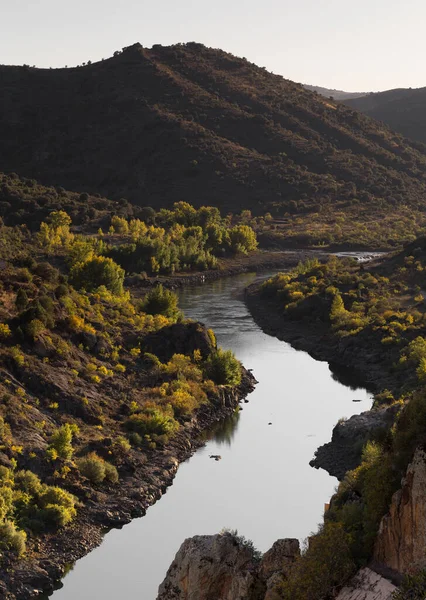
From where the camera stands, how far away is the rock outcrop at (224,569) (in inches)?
1140

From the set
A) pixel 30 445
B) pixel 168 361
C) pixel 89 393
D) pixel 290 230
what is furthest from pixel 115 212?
pixel 30 445

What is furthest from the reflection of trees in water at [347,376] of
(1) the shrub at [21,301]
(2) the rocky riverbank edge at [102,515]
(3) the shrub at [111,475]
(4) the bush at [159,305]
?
(3) the shrub at [111,475]

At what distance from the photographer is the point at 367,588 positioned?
25.9 metres

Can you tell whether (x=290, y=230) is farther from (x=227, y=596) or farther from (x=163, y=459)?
(x=227, y=596)

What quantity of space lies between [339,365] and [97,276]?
26056 millimetres

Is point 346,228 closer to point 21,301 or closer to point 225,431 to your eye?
point 225,431

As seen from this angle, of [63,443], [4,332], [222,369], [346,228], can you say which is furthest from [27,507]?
[346,228]

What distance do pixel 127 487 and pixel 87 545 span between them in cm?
648

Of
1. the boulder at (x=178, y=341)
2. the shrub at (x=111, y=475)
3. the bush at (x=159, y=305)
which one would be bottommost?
the shrub at (x=111, y=475)

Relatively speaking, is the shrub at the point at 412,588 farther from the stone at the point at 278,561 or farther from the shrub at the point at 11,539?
the shrub at the point at 11,539

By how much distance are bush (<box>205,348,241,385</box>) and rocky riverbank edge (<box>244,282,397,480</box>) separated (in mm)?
11191

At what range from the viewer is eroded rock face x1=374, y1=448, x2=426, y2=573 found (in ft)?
83.5

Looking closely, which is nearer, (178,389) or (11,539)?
(11,539)

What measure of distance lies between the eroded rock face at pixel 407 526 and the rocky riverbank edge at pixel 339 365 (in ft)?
53.7
